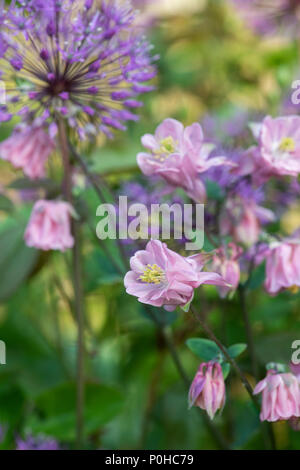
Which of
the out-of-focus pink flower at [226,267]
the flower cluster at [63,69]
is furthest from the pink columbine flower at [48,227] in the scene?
the out-of-focus pink flower at [226,267]

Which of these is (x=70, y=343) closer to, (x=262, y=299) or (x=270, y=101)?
(x=262, y=299)

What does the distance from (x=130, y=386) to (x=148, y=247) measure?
41cm

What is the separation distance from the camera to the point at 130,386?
2.28 feet

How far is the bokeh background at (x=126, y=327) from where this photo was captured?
1.74 ft

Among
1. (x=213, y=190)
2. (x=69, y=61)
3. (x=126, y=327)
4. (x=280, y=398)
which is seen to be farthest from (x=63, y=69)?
(x=126, y=327)

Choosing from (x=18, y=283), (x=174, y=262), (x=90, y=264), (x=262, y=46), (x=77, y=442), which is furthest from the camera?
(x=262, y=46)

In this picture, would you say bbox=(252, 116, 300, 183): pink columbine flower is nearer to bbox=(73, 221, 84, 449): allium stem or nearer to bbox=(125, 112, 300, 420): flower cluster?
bbox=(125, 112, 300, 420): flower cluster

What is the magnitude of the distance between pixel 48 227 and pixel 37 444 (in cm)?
19

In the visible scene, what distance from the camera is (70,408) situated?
1.80ft

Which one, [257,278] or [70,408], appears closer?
[257,278]

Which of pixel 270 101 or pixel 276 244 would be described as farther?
pixel 270 101

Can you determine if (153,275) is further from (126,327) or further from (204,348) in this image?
(126,327)

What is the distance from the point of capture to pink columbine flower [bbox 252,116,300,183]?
38cm
